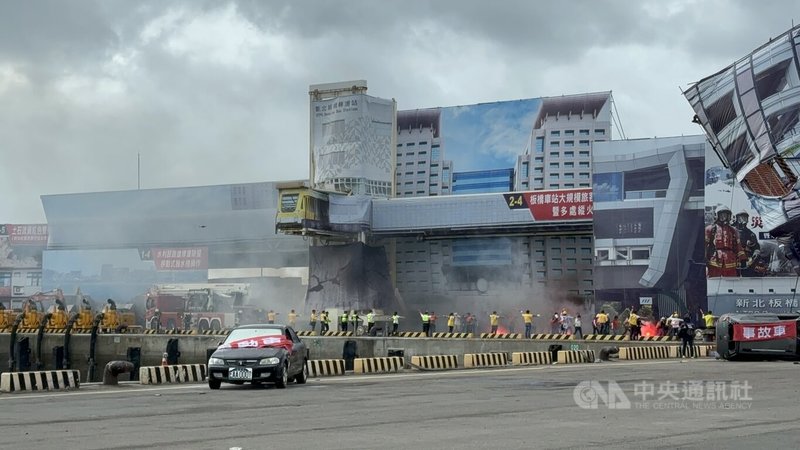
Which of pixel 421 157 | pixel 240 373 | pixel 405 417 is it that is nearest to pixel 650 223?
pixel 421 157

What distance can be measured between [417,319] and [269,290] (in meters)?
12.2

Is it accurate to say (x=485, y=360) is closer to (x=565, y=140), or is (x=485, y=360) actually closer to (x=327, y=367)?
(x=327, y=367)

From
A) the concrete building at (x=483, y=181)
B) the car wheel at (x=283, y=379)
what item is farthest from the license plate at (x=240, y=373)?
the concrete building at (x=483, y=181)

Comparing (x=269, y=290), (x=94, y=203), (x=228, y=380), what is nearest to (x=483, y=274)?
(x=269, y=290)

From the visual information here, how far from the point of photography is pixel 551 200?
63.9 m

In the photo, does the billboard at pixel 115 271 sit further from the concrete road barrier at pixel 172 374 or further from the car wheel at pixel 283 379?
the car wheel at pixel 283 379

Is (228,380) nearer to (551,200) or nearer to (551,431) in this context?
(551,431)

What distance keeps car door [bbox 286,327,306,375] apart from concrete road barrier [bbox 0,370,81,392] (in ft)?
15.9

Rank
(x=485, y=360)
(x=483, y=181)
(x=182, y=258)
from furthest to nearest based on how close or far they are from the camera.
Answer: (x=182, y=258), (x=483, y=181), (x=485, y=360)

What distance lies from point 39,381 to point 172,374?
12.6 ft

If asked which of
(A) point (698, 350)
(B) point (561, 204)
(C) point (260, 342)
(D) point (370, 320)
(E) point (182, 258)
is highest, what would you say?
(B) point (561, 204)

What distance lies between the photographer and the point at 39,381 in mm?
22750

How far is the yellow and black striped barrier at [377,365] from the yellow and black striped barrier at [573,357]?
252 inches

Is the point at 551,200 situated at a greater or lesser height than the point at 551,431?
greater
